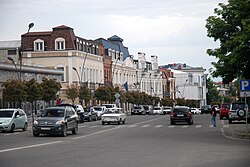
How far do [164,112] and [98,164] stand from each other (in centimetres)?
9187

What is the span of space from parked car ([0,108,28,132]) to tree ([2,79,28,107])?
19.2m

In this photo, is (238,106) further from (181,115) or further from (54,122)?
(54,122)

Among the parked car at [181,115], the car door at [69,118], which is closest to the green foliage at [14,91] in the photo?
the parked car at [181,115]

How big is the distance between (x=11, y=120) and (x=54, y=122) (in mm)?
7463

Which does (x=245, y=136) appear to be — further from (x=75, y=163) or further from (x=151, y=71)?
(x=151, y=71)


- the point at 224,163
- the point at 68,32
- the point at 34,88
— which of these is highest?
the point at 68,32

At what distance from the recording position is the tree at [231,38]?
2962 cm

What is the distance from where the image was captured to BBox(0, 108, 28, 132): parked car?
3797cm

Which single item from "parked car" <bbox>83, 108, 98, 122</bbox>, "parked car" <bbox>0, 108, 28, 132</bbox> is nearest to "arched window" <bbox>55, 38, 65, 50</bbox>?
"parked car" <bbox>83, 108, 98, 122</bbox>

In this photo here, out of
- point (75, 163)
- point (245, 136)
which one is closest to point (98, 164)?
point (75, 163)

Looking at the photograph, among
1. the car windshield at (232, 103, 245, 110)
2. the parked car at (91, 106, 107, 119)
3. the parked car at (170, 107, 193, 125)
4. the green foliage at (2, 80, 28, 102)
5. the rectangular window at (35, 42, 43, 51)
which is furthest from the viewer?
the rectangular window at (35, 42, 43, 51)

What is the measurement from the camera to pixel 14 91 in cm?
5959

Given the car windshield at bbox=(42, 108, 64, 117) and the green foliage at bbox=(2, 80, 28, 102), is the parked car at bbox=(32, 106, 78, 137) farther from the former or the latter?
the green foliage at bbox=(2, 80, 28, 102)

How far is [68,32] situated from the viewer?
93750 mm
